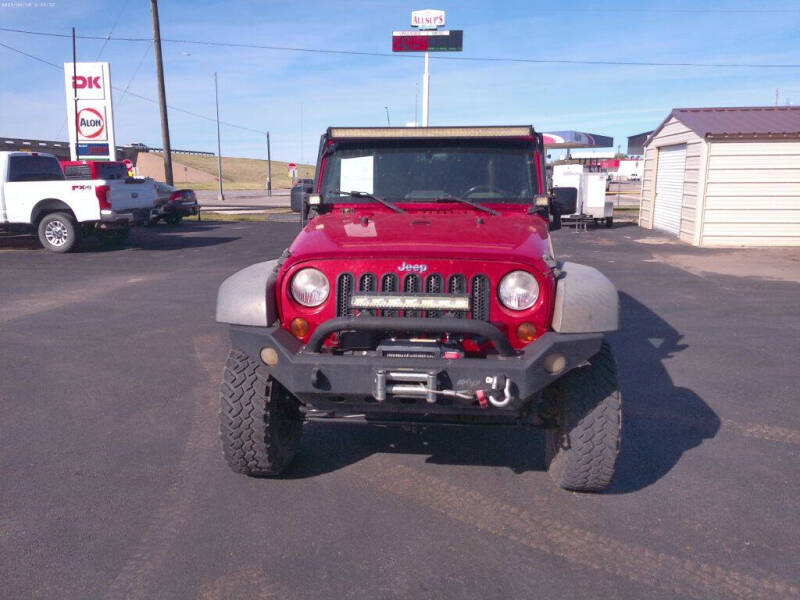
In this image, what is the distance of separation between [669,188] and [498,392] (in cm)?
1978

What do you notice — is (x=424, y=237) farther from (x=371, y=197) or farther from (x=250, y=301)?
(x=371, y=197)

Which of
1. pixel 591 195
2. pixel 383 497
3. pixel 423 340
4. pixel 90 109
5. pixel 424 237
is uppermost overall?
pixel 90 109

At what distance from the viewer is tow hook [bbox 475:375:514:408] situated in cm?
323

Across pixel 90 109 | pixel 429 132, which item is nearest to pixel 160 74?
pixel 90 109

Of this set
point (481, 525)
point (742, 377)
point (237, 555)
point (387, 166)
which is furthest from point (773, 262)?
point (237, 555)

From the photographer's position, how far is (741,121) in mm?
18578

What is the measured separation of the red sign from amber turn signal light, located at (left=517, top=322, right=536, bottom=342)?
22.2 metres

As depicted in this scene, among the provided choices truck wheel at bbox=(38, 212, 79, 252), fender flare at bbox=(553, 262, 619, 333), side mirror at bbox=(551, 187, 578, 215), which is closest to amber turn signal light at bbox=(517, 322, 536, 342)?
fender flare at bbox=(553, 262, 619, 333)

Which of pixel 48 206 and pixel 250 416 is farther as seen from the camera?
pixel 48 206

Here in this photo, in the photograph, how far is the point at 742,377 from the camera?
6219 mm

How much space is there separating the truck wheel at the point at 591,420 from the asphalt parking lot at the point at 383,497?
0.66ft

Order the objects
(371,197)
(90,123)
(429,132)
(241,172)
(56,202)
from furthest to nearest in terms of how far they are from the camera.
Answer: (241,172) → (90,123) → (56,202) → (429,132) → (371,197)

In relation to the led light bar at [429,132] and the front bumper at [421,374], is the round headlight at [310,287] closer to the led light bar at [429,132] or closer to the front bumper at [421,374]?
the front bumper at [421,374]

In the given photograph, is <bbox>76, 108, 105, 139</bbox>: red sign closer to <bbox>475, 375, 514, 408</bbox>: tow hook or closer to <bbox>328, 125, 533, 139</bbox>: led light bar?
<bbox>328, 125, 533, 139</bbox>: led light bar
